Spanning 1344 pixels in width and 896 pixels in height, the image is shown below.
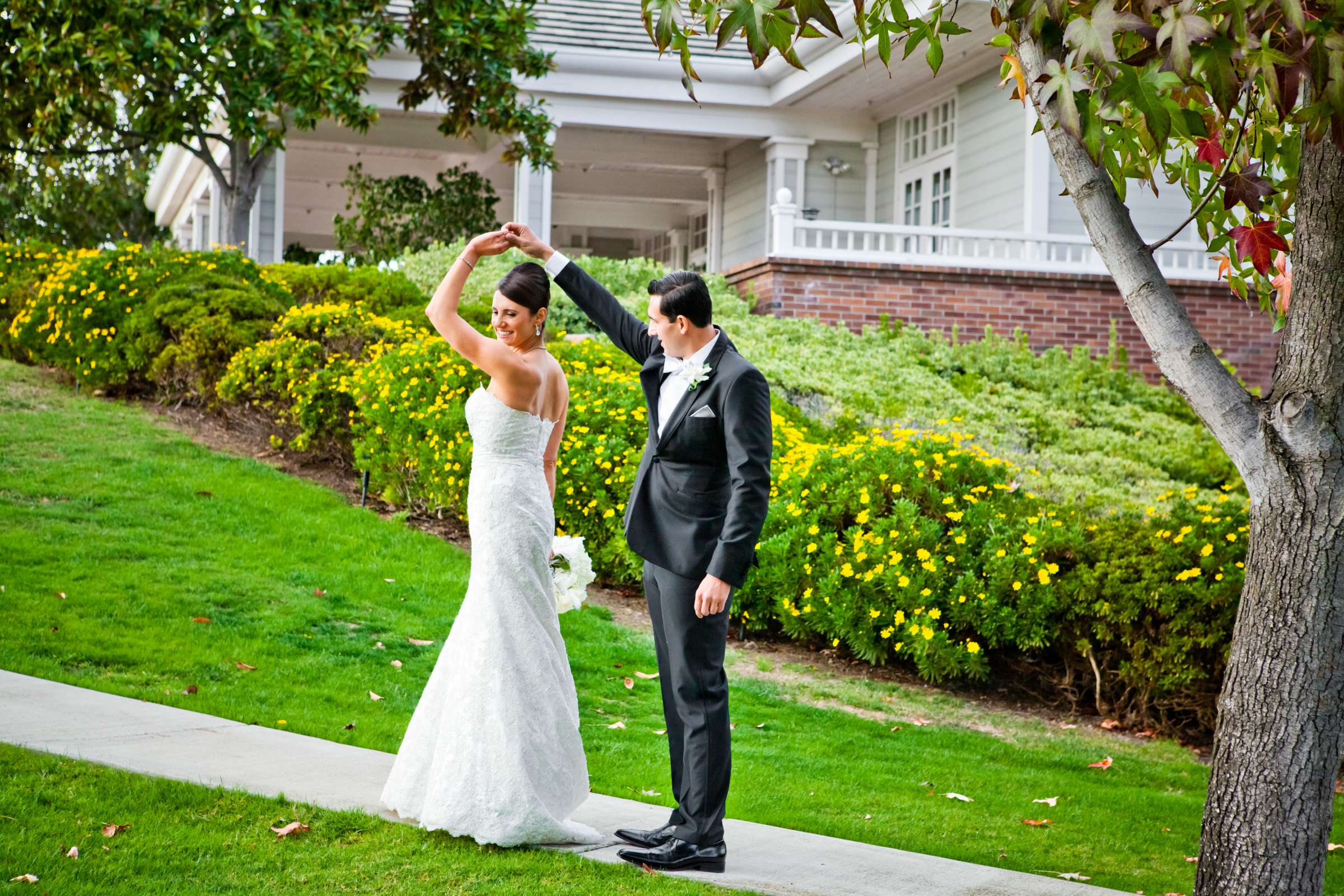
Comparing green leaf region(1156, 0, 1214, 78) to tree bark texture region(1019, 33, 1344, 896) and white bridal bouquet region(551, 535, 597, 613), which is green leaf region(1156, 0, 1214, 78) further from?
white bridal bouquet region(551, 535, 597, 613)

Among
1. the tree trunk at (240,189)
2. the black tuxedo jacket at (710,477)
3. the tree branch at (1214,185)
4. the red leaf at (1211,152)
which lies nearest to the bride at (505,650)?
the black tuxedo jacket at (710,477)

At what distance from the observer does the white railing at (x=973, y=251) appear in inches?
593

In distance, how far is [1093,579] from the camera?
6.97 meters

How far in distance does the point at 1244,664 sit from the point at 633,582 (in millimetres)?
5381

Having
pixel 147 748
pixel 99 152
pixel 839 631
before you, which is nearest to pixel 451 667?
pixel 147 748

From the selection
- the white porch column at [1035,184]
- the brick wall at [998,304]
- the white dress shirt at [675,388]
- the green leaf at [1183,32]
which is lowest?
the white dress shirt at [675,388]

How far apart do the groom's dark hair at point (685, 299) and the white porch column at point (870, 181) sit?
51.4 feet

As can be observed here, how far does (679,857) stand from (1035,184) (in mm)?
13303

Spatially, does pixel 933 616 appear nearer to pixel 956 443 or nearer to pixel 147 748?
pixel 956 443

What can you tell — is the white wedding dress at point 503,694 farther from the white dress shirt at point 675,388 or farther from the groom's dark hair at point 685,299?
the groom's dark hair at point 685,299

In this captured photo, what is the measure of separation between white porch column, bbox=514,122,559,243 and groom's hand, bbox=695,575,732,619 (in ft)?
46.3

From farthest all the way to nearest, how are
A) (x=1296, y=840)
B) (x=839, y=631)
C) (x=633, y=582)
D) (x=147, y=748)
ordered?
(x=633, y=582) < (x=839, y=631) < (x=147, y=748) < (x=1296, y=840)

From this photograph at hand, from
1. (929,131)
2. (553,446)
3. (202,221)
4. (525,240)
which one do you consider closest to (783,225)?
(929,131)

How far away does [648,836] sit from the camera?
4.26 meters
